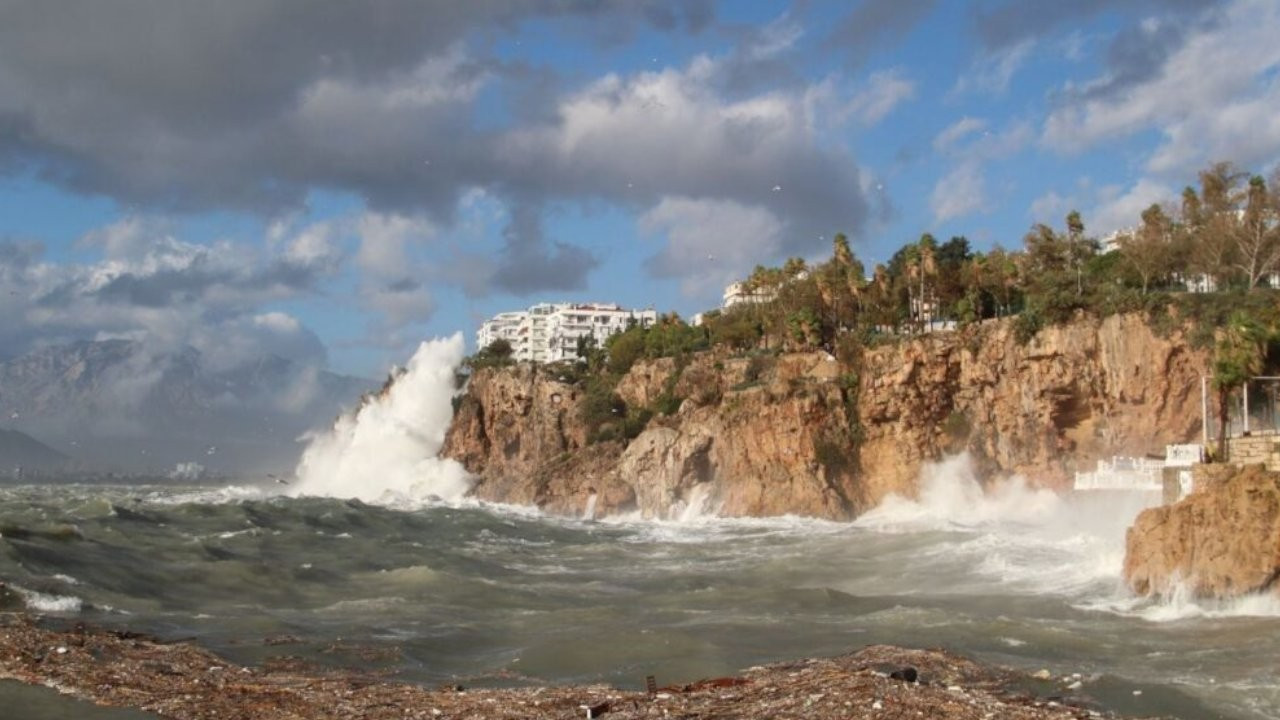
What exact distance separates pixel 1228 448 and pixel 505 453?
54.2 meters

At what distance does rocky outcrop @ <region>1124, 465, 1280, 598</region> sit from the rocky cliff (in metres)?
25.3

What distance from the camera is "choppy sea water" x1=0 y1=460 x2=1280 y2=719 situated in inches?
642

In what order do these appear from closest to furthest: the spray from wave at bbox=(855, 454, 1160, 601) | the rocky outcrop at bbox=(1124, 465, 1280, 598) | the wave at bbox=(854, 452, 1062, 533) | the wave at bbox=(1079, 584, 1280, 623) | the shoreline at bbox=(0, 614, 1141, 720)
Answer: the shoreline at bbox=(0, 614, 1141, 720), the wave at bbox=(1079, 584, 1280, 623), the rocky outcrop at bbox=(1124, 465, 1280, 598), the spray from wave at bbox=(855, 454, 1160, 601), the wave at bbox=(854, 452, 1062, 533)

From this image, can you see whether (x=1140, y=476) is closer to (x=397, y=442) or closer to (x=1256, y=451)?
(x=1256, y=451)

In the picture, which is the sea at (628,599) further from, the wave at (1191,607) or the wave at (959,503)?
the wave at (959,503)

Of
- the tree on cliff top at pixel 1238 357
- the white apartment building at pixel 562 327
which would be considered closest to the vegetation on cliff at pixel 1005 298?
the tree on cliff top at pixel 1238 357

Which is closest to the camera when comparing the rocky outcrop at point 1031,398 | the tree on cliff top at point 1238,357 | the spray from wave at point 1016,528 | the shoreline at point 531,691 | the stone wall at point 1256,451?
the shoreline at point 531,691

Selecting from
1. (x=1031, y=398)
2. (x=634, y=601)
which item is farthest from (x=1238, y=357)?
(x=1031, y=398)

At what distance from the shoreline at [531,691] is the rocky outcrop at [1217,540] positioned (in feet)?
28.0

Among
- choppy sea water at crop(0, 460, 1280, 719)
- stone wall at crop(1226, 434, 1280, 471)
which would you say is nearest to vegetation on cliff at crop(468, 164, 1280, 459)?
stone wall at crop(1226, 434, 1280, 471)

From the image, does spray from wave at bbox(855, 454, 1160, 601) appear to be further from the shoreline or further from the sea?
the shoreline

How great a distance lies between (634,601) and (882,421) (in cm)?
3244

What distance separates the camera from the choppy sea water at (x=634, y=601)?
16.3 metres

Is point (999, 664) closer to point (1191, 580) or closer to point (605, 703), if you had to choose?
point (605, 703)
